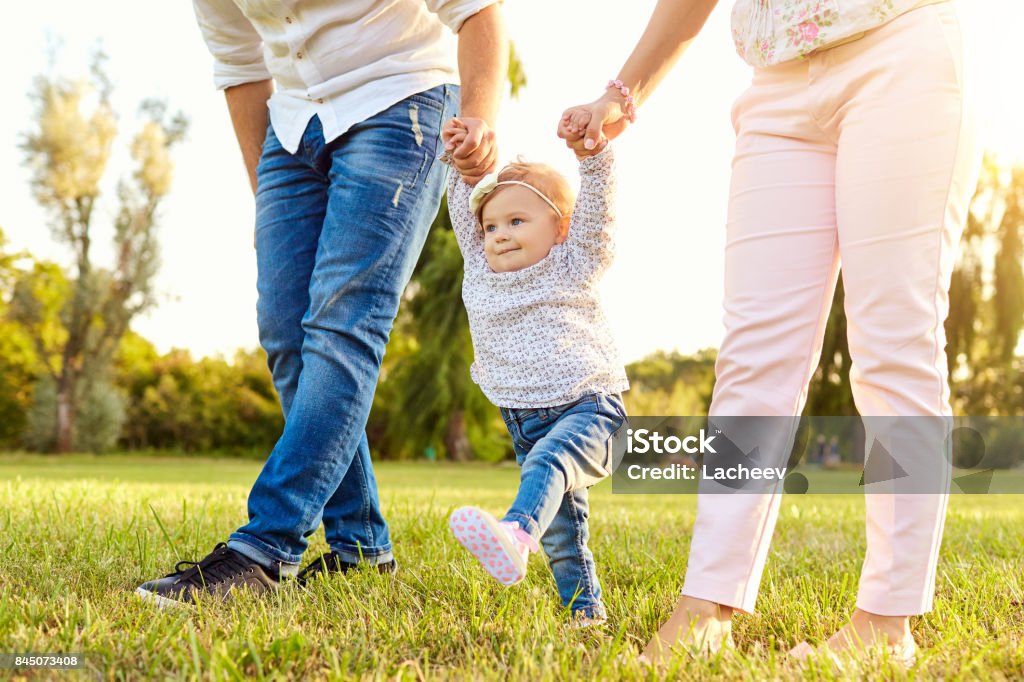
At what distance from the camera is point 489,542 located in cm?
151

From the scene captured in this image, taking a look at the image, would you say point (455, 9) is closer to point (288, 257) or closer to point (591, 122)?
point (591, 122)

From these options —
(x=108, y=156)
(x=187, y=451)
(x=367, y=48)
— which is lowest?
(x=187, y=451)

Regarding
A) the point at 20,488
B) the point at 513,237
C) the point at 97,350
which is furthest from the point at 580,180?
the point at 97,350

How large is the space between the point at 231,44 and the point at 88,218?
917 inches

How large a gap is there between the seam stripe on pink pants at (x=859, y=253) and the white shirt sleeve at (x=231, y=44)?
149cm

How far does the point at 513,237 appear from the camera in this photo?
2.00m

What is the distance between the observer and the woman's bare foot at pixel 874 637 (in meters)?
1.53

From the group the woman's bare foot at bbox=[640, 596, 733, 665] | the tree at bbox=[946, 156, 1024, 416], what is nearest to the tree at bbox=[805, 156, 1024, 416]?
the tree at bbox=[946, 156, 1024, 416]

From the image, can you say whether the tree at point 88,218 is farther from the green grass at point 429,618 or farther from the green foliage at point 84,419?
the green grass at point 429,618

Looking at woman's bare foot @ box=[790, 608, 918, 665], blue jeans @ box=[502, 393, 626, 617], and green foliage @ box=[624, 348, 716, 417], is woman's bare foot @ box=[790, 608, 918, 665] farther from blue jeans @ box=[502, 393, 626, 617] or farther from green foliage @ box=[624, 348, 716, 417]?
green foliage @ box=[624, 348, 716, 417]

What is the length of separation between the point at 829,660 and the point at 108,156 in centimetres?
2497

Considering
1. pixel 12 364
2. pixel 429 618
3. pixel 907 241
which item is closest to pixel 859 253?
pixel 907 241

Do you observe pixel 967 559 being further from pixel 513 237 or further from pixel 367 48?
pixel 367 48

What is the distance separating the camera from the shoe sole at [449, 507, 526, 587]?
1.50 m
